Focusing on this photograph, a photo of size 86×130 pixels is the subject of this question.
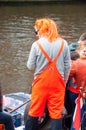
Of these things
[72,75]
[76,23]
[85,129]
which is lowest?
[85,129]

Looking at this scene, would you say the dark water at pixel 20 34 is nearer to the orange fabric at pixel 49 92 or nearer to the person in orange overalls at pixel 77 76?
the person in orange overalls at pixel 77 76

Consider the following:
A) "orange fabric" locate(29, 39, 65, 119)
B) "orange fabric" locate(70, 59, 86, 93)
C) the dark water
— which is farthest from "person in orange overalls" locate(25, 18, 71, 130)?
the dark water

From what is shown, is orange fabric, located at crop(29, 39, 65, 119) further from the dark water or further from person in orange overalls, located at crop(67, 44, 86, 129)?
the dark water

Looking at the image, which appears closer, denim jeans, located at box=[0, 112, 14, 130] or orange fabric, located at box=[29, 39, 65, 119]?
orange fabric, located at box=[29, 39, 65, 119]

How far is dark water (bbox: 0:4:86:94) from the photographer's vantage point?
32.2 feet

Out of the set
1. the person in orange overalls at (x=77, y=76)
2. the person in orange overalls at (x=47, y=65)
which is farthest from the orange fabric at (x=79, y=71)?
the person in orange overalls at (x=47, y=65)

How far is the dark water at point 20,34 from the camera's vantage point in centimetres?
983

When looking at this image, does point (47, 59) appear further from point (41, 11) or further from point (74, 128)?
point (41, 11)

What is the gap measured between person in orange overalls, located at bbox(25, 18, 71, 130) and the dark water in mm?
3938

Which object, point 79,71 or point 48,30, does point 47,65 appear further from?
point 79,71

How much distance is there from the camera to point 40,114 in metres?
4.86

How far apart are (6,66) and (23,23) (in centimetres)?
825

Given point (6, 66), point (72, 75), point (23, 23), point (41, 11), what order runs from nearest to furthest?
point (72, 75) < point (6, 66) < point (23, 23) < point (41, 11)

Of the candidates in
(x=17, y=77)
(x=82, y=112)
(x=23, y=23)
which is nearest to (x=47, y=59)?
(x=82, y=112)
